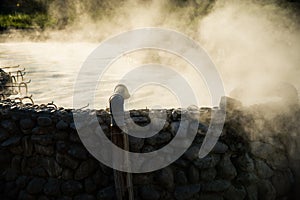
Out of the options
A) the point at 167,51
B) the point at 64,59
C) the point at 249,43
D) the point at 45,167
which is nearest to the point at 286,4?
the point at 249,43

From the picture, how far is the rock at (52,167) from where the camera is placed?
431 centimetres

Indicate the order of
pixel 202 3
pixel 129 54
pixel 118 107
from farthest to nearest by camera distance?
1. pixel 129 54
2. pixel 202 3
3. pixel 118 107

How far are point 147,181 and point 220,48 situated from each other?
6793 mm

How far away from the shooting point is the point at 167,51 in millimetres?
11273

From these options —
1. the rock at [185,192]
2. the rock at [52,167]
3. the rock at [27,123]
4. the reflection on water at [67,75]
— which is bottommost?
the rock at [185,192]

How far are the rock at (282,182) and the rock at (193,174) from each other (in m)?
1.09

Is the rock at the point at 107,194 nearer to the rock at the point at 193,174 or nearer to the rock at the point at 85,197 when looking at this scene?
the rock at the point at 85,197

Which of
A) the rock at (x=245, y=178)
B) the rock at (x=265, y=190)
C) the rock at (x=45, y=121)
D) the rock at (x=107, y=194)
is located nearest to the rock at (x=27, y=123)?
the rock at (x=45, y=121)

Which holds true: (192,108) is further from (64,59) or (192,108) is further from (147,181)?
(64,59)

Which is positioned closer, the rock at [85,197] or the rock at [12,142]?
the rock at [85,197]

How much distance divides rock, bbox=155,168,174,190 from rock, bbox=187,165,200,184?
22 cm

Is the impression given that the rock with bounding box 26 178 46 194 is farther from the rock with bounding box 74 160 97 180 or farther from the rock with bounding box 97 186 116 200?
the rock with bounding box 97 186 116 200

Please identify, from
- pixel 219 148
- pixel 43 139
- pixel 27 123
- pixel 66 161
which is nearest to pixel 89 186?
pixel 66 161

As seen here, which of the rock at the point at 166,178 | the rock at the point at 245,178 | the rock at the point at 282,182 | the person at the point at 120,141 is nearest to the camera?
the person at the point at 120,141
